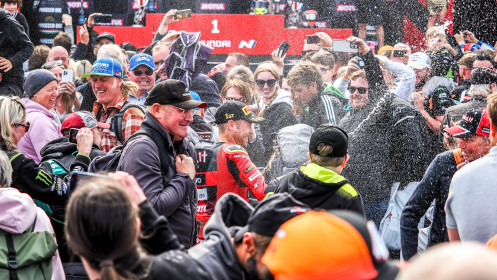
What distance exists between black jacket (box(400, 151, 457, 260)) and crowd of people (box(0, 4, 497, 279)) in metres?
0.01

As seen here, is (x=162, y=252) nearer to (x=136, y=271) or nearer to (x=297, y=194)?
(x=136, y=271)

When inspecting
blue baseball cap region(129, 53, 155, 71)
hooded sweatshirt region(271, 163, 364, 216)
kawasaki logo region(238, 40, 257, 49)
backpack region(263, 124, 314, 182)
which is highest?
blue baseball cap region(129, 53, 155, 71)

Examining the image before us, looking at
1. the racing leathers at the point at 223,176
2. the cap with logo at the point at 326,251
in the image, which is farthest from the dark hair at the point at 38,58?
the cap with logo at the point at 326,251

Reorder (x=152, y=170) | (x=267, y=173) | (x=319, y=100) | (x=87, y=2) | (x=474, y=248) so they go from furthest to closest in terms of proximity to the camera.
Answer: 1. (x=87, y=2)
2. (x=319, y=100)
3. (x=267, y=173)
4. (x=152, y=170)
5. (x=474, y=248)

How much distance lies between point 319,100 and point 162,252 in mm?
4352

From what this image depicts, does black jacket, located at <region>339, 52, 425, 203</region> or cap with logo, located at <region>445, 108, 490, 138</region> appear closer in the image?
cap with logo, located at <region>445, 108, 490, 138</region>

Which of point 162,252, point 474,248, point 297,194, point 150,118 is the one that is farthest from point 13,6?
point 474,248

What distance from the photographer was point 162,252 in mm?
2422

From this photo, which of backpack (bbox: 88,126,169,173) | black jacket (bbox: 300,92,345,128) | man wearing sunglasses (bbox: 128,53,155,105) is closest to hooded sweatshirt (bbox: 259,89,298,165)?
black jacket (bbox: 300,92,345,128)

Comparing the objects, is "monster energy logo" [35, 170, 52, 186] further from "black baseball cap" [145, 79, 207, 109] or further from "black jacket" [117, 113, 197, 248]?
"black baseball cap" [145, 79, 207, 109]

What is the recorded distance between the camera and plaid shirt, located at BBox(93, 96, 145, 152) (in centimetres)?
480

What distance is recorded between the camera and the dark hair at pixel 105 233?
209 cm

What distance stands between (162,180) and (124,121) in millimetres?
1177

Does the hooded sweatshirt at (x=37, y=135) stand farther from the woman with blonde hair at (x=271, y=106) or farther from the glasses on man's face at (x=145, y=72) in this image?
the woman with blonde hair at (x=271, y=106)
